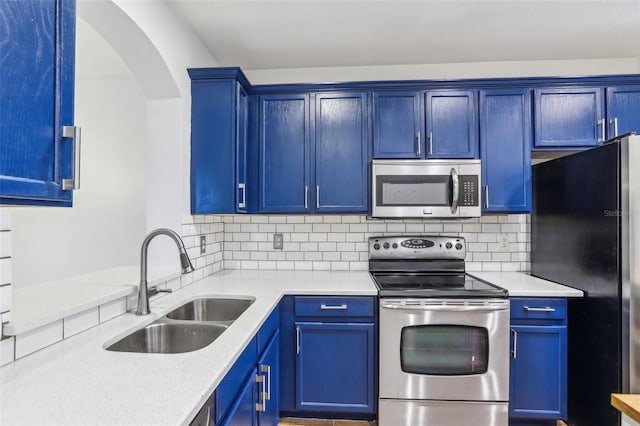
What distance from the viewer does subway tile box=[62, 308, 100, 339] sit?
129 cm

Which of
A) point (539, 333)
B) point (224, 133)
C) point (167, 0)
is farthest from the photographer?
point (224, 133)

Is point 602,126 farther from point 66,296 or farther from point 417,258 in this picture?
point 66,296

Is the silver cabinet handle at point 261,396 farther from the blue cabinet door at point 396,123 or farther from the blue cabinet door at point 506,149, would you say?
the blue cabinet door at point 506,149

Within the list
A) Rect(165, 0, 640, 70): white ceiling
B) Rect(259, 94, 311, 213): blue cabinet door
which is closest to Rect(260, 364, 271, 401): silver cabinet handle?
Rect(259, 94, 311, 213): blue cabinet door

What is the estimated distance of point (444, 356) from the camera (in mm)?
2107

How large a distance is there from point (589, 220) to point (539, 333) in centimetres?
70

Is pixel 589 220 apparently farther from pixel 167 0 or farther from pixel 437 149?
pixel 167 0

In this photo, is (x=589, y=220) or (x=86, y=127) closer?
(x=589, y=220)

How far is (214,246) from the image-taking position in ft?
8.87

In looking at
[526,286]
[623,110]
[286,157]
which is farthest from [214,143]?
[623,110]

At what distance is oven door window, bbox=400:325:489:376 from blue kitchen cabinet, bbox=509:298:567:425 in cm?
22

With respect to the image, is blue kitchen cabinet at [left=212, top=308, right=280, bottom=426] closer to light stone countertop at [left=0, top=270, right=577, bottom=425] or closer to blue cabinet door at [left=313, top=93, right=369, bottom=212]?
light stone countertop at [left=0, top=270, right=577, bottom=425]

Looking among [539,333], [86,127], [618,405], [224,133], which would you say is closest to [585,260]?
[539,333]

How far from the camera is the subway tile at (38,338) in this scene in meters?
1.11
